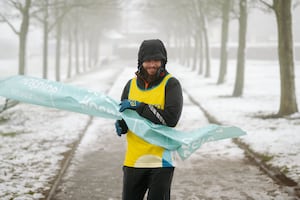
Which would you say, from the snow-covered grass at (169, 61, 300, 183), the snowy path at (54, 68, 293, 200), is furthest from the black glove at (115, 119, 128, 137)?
the snow-covered grass at (169, 61, 300, 183)

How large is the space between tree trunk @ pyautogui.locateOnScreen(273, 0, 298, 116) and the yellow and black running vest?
8891mm

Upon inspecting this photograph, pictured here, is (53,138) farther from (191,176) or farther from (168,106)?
Answer: (168,106)

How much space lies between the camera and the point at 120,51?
81.2 m

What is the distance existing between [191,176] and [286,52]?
20.1 feet

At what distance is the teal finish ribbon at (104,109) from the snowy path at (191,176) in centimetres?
200

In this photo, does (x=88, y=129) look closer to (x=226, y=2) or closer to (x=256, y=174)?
(x=256, y=174)

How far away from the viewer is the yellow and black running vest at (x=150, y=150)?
125 inches

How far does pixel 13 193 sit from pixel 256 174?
3961 mm

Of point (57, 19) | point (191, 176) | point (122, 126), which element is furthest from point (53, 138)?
point (57, 19)

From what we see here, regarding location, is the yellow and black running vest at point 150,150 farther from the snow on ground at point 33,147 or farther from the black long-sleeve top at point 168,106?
the snow on ground at point 33,147

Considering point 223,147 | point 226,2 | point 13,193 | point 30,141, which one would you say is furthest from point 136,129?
point 226,2

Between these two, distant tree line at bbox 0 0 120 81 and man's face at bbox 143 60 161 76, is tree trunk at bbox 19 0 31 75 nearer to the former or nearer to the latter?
distant tree line at bbox 0 0 120 81

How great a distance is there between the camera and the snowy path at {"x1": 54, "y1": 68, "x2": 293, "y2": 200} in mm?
5727

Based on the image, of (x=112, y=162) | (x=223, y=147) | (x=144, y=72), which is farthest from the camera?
(x=223, y=147)
